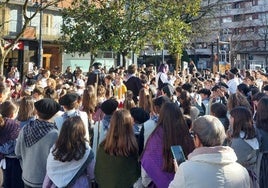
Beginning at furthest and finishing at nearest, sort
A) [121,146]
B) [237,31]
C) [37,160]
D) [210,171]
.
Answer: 1. [237,31]
2. [37,160]
3. [121,146]
4. [210,171]

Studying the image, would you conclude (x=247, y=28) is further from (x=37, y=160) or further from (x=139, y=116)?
(x=37, y=160)

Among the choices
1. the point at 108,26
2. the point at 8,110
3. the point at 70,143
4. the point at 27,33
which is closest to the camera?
the point at 70,143

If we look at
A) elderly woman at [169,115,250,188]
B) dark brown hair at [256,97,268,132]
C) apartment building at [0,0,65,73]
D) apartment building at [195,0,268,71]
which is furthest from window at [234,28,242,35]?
elderly woman at [169,115,250,188]

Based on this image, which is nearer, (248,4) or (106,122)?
(106,122)

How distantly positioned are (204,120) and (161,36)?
1555cm

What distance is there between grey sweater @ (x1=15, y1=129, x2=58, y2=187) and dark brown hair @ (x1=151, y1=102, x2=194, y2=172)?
4.81 ft

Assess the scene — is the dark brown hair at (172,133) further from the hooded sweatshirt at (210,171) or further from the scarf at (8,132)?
the scarf at (8,132)

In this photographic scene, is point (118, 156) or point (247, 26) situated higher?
point (247, 26)

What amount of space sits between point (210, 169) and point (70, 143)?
1730mm

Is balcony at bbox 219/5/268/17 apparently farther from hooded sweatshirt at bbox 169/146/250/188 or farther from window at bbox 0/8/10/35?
hooded sweatshirt at bbox 169/146/250/188

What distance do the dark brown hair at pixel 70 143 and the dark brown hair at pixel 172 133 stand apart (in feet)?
2.90

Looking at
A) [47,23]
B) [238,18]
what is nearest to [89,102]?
[47,23]

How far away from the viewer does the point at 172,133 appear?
158 inches

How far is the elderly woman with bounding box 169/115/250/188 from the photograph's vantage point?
9.45 ft
